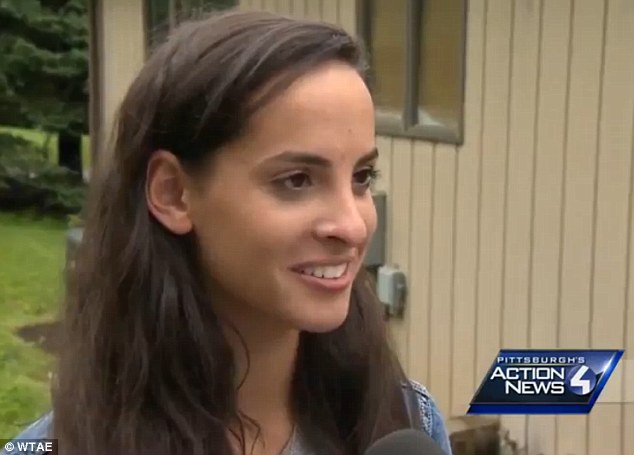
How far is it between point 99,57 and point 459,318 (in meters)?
5.40

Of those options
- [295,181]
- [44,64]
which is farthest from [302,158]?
[44,64]

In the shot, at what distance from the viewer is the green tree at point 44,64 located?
13469 mm

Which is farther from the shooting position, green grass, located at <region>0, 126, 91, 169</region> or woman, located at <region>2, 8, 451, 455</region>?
green grass, located at <region>0, 126, 91, 169</region>

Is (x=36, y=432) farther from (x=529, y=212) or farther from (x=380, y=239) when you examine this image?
(x=380, y=239)

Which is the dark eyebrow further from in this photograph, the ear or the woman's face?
the ear

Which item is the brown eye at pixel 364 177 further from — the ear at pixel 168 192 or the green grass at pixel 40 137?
the green grass at pixel 40 137

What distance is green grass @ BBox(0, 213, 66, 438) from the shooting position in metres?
6.55

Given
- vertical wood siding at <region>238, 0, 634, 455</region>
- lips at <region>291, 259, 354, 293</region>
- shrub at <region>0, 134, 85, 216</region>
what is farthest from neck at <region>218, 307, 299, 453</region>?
shrub at <region>0, 134, 85, 216</region>

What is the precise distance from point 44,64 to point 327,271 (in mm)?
12977

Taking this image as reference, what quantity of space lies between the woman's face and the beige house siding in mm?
2868

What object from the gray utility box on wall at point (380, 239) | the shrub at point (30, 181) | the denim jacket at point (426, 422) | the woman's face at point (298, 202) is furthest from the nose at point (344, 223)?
the shrub at point (30, 181)

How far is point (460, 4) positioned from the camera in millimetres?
4824

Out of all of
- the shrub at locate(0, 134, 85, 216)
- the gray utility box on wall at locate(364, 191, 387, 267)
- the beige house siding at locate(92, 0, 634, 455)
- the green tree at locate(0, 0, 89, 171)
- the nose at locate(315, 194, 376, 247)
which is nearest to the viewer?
the nose at locate(315, 194, 376, 247)

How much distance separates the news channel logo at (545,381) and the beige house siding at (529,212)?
0.15 ft
